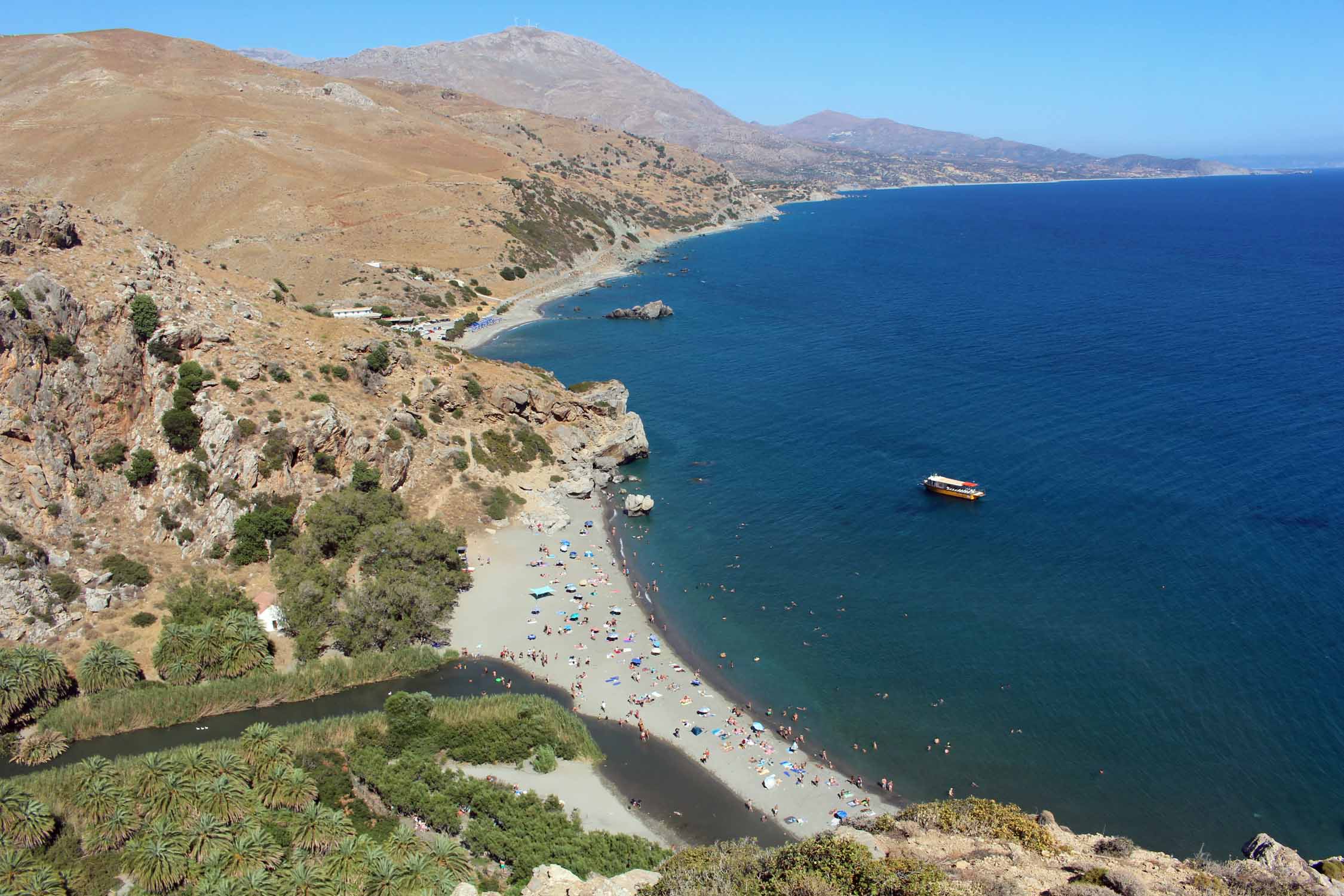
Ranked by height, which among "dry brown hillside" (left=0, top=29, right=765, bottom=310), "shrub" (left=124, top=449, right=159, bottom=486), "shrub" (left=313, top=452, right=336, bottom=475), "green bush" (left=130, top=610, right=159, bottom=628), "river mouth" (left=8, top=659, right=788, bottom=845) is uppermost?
"dry brown hillside" (left=0, top=29, right=765, bottom=310)

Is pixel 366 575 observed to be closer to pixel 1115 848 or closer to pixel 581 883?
pixel 581 883

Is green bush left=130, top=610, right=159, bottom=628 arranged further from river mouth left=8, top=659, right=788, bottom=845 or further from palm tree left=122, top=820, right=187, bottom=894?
palm tree left=122, top=820, right=187, bottom=894

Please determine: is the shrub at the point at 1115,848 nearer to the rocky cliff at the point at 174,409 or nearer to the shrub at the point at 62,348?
the rocky cliff at the point at 174,409

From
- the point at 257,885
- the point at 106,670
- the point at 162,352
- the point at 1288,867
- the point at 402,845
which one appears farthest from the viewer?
the point at 162,352

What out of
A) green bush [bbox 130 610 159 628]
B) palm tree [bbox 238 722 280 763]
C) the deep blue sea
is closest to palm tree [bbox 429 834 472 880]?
palm tree [bbox 238 722 280 763]

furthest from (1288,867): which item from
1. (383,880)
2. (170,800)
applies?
(170,800)

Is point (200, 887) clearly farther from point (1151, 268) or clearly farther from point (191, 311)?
point (1151, 268)

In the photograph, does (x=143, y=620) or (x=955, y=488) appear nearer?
(x=143, y=620)
